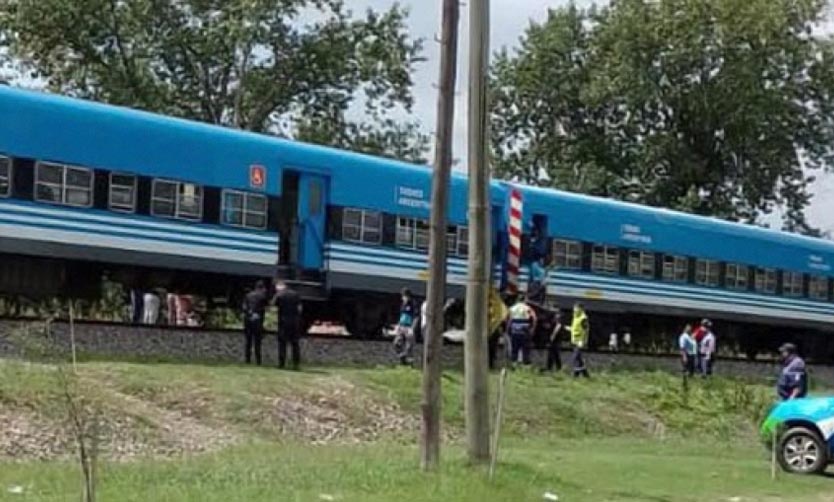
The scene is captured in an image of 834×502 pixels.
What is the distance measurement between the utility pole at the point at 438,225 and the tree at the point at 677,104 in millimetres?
50860

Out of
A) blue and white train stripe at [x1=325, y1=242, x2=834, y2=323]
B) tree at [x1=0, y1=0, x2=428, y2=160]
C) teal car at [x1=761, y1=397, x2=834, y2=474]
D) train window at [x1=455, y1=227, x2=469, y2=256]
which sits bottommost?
teal car at [x1=761, y1=397, x2=834, y2=474]

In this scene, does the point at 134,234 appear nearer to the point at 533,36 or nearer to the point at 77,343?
the point at 77,343

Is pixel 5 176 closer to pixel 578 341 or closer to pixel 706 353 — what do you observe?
pixel 578 341

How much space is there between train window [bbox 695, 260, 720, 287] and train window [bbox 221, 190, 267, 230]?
15.4m

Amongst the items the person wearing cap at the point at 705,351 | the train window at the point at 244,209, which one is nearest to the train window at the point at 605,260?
the person wearing cap at the point at 705,351

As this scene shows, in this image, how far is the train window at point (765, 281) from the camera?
148ft

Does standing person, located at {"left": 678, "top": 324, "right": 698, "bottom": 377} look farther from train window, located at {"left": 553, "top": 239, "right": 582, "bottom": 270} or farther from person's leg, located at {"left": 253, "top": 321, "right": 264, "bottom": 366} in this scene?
person's leg, located at {"left": 253, "top": 321, "right": 264, "bottom": 366}

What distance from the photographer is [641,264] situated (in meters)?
40.2

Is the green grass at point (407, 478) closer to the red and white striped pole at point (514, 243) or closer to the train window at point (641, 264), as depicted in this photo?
the red and white striped pole at point (514, 243)

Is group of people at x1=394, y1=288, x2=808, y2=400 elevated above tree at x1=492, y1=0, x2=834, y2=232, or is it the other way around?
tree at x1=492, y1=0, x2=834, y2=232

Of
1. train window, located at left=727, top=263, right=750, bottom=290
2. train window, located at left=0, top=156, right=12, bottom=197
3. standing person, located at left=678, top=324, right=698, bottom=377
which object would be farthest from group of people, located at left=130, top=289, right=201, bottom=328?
train window, located at left=727, top=263, right=750, bottom=290

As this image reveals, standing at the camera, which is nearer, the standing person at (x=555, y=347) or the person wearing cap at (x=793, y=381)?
the person wearing cap at (x=793, y=381)

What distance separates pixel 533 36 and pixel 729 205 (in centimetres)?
1093

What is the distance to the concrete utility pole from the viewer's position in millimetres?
17859
